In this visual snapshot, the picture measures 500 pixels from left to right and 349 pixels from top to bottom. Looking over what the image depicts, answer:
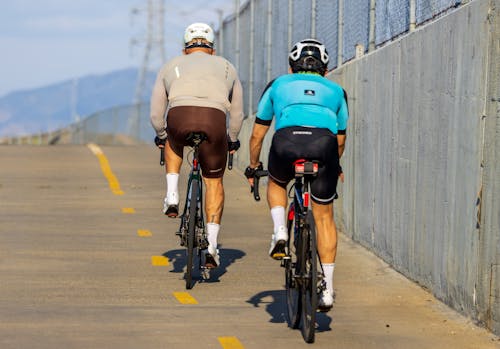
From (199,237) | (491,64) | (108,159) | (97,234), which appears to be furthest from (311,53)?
(108,159)

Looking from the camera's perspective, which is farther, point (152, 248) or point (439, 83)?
point (152, 248)

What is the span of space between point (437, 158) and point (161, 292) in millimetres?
2463

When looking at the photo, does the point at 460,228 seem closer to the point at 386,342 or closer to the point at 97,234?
the point at 386,342

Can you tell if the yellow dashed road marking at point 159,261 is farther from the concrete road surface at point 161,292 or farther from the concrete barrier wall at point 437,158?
the concrete barrier wall at point 437,158

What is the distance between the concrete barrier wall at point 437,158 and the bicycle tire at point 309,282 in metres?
1.21

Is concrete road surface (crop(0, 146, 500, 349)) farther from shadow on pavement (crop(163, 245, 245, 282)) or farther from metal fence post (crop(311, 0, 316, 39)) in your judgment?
metal fence post (crop(311, 0, 316, 39))

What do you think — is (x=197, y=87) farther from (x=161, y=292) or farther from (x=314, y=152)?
(x=314, y=152)

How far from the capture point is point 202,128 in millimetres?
11555

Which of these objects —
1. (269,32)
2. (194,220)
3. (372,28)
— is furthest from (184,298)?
(269,32)

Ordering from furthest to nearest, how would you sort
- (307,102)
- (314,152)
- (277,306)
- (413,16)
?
(413,16) < (277,306) < (307,102) < (314,152)

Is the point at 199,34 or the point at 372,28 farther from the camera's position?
the point at 372,28

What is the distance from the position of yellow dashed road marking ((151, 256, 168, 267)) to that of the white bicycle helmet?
88.0 inches

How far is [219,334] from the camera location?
9.27 meters

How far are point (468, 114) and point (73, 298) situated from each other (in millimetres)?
3388
